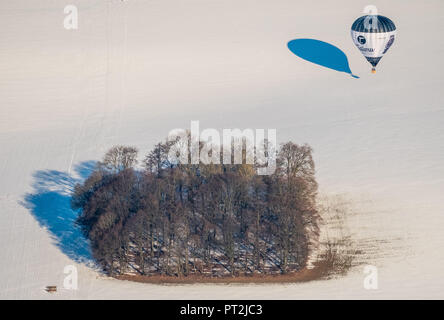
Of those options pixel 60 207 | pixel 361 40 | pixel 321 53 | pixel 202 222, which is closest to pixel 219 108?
pixel 361 40

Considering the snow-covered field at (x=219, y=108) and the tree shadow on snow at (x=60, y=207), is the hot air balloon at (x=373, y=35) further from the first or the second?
the tree shadow on snow at (x=60, y=207)

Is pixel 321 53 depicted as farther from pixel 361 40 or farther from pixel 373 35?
pixel 373 35

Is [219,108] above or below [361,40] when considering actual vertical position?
below

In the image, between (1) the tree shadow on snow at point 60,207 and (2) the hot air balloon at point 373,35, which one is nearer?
(1) the tree shadow on snow at point 60,207

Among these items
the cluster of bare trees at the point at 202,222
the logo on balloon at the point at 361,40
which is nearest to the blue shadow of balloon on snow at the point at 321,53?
the logo on balloon at the point at 361,40

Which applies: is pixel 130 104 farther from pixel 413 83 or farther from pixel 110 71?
pixel 413 83

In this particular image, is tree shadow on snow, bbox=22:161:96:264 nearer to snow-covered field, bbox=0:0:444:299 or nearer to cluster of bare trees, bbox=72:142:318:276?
snow-covered field, bbox=0:0:444:299
